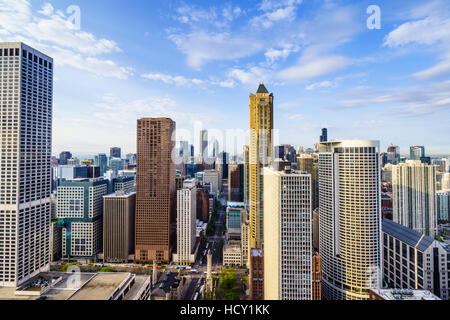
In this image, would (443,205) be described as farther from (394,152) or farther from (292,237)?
(292,237)

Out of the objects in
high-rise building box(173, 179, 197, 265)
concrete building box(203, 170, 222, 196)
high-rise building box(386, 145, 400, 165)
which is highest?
high-rise building box(386, 145, 400, 165)

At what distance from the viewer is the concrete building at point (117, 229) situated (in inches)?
454

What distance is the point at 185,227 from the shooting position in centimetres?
1231

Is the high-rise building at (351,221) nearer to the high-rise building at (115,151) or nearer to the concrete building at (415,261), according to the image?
the concrete building at (415,261)

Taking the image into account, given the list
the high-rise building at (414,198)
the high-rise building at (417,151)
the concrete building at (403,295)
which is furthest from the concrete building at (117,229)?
the high-rise building at (414,198)

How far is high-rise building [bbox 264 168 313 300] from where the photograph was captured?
525cm

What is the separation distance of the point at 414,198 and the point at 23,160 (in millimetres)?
16643

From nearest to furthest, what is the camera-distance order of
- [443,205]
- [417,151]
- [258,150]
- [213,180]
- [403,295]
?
[417,151]
[403,295]
[258,150]
[443,205]
[213,180]

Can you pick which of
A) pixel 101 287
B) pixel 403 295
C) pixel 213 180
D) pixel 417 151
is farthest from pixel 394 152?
pixel 213 180

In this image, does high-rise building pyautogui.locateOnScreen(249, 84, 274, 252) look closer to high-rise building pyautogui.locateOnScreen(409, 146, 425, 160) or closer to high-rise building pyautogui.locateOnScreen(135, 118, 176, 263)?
high-rise building pyautogui.locateOnScreen(135, 118, 176, 263)

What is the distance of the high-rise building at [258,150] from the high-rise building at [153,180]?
15.2 feet

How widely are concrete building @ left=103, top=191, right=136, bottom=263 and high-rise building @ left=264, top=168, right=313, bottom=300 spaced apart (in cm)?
923

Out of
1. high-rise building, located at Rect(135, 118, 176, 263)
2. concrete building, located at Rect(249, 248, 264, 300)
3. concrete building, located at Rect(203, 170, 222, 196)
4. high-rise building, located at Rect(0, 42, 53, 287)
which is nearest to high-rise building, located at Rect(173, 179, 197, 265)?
high-rise building, located at Rect(135, 118, 176, 263)

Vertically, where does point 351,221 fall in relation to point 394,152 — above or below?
below
